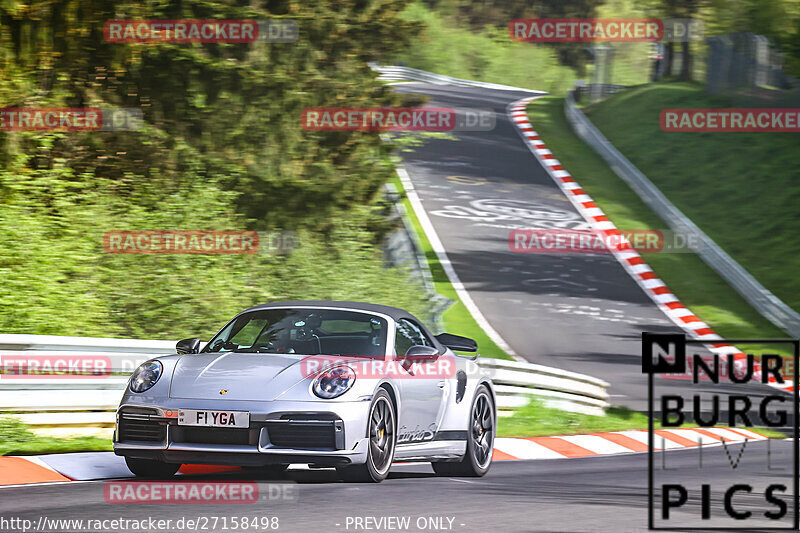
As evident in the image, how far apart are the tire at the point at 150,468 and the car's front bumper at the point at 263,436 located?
44 cm

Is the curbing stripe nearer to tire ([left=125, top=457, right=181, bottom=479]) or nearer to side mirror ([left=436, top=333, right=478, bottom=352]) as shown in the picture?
side mirror ([left=436, top=333, right=478, bottom=352])

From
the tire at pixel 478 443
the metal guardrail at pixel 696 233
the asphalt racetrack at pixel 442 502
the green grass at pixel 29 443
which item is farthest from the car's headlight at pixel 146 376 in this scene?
the metal guardrail at pixel 696 233

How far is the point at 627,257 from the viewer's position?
88.1 feet

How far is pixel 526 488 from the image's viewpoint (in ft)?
28.8

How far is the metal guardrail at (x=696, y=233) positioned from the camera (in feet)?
75.4

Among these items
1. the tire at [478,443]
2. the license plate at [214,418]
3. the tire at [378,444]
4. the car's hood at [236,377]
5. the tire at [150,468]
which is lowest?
the tire at [478,443]

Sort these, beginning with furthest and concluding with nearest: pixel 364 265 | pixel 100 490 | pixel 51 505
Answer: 1. pixel 364 265
2. pixel 100 490
3. pixel 51 505

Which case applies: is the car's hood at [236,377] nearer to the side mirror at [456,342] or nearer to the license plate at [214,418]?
the license plate at [214,418]

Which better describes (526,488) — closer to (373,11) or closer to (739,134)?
(373,11)

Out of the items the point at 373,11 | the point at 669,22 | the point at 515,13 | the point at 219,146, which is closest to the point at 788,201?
the point at 669,22

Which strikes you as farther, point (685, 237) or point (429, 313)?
point (685, 237)

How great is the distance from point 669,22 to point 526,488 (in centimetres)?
3399

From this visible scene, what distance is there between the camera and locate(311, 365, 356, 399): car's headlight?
7.94 meters

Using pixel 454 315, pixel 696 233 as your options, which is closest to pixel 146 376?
pixel 454 315
